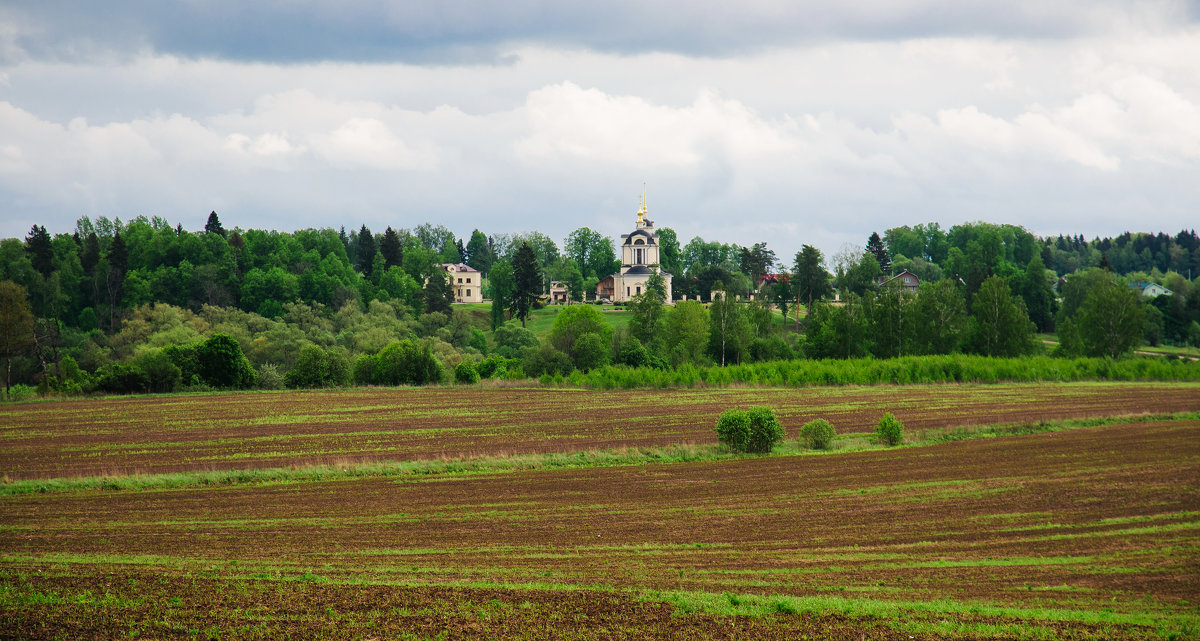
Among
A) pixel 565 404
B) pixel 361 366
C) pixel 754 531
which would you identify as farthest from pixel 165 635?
pixel 361 366

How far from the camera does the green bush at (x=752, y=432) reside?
40250 mm

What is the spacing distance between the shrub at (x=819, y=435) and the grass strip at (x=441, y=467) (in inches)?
23.5

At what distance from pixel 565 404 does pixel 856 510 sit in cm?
4043

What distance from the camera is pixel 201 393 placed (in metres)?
74.1

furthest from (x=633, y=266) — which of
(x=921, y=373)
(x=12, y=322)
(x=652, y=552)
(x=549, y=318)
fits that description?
(x=652, y=552)

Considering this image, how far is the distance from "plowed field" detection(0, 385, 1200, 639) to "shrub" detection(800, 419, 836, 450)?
2.25m

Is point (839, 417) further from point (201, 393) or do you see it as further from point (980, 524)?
point (201, 393)

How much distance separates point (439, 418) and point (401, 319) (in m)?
72.4

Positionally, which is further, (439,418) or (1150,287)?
(1150,287)

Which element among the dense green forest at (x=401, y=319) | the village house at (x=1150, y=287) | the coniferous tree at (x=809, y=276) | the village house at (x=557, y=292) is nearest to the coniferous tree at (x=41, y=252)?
the dense green forest at (x=401, y=319)

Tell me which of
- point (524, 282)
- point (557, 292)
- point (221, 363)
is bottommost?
point (221, 363)

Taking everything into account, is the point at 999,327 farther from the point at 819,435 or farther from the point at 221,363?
the point at 221,363

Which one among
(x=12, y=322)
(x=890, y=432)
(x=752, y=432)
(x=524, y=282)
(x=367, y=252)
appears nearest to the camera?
(x=752, y=432)

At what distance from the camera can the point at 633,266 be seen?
6944 inches
